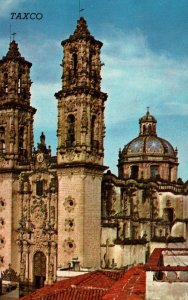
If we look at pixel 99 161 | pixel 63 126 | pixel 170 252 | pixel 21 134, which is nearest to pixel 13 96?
pixel 21 134

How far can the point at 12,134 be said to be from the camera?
41469 millimetres

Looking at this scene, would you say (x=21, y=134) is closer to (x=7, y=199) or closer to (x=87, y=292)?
(x=7, y=199)

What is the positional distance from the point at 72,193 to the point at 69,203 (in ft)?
2.52

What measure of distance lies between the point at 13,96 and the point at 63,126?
6260mm

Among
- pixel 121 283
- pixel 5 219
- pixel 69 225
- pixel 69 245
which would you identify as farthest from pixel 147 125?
pixel 121 283

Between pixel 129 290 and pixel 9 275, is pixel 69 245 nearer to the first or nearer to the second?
pixel 9 275

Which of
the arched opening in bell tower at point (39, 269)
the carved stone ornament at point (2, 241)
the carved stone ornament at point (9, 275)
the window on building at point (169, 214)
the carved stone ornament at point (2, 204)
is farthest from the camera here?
the window on building at point (169, 214)

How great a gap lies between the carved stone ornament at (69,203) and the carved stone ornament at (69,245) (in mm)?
2060

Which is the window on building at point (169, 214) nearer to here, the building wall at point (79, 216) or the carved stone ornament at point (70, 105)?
the building wall at point (79, 216)

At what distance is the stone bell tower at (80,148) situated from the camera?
35844 millimetres

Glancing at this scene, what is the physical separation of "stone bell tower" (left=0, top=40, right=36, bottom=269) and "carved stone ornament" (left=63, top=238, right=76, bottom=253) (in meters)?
5.85

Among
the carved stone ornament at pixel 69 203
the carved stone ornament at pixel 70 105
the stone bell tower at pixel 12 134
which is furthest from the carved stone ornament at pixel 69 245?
the carved stone ornament at pixel 70 105

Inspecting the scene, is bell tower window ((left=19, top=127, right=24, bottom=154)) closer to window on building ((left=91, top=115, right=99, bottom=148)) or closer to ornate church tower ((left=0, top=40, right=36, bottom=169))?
ornate church tower ((left=0, top=40, right=36, bottom=169))

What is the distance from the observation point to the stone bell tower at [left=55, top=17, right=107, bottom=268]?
118 ft
